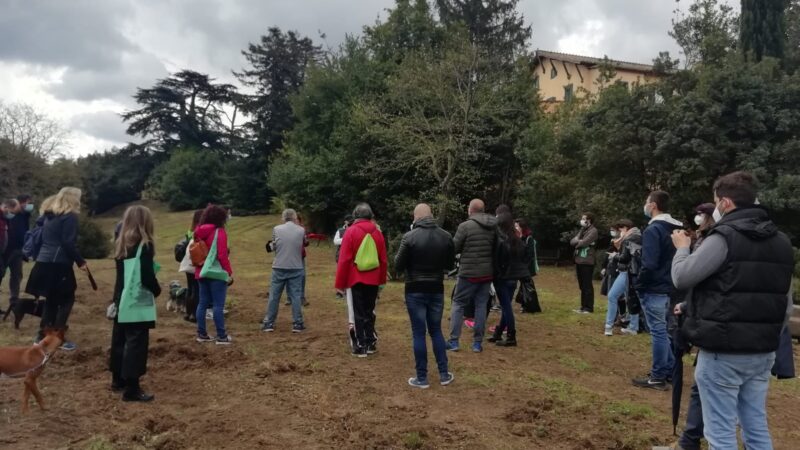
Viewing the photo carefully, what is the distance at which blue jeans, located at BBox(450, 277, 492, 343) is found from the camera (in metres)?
7.20

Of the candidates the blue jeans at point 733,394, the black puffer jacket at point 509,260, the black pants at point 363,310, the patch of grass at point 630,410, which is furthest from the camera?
the black puffer jacket at point 509,260

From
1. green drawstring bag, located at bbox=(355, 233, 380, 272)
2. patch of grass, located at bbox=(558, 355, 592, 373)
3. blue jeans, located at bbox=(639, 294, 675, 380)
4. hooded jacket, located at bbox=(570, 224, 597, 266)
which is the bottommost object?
patch of grass, located at bbox=(558, 355, 592, 373)

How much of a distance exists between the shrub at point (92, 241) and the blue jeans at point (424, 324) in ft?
63.4

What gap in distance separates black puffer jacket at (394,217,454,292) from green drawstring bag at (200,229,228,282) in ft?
8.76

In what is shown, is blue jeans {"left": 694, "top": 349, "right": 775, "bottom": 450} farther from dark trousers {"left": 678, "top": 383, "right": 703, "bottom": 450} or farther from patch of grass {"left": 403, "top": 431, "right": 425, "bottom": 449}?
patch of grass {"left": 403, "top": 431, "right": 425, "bottom": 449}

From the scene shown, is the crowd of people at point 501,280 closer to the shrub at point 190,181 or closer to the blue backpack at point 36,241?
the blue backpack at point 36,241

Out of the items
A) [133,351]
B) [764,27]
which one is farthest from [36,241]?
[764,27]

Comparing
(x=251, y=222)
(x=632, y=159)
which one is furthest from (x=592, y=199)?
(x=251, y=222)

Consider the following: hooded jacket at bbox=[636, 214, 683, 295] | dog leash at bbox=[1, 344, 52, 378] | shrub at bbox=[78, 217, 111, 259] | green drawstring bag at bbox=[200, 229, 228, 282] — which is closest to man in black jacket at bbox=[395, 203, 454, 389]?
hooded jacket at bbox=[636, 214, 683, 295]

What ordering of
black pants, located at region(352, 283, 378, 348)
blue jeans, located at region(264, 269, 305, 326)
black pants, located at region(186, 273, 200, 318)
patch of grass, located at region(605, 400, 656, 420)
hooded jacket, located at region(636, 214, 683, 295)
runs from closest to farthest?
1. patch of grass, located at region(605, 400, 656, 420)
2. hooded jacket, located at region(636, 214, 683, 295)
3. black pants, located at region(352, 283, 378, 348)
4. blue jeans, located at region(264, 269, 305, 326)
5. black pants, located at region(186, 273, 200, 318)

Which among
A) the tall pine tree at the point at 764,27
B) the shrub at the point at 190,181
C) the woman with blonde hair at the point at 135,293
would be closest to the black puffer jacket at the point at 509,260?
the woman with blonde hair at the point at 135,293

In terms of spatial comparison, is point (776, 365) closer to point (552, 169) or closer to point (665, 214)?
point (665, 214)

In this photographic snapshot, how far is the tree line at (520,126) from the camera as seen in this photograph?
1691 cm

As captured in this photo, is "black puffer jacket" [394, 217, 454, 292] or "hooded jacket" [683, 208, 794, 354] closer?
"hooded jacket" [683, 208, 794, 354]
